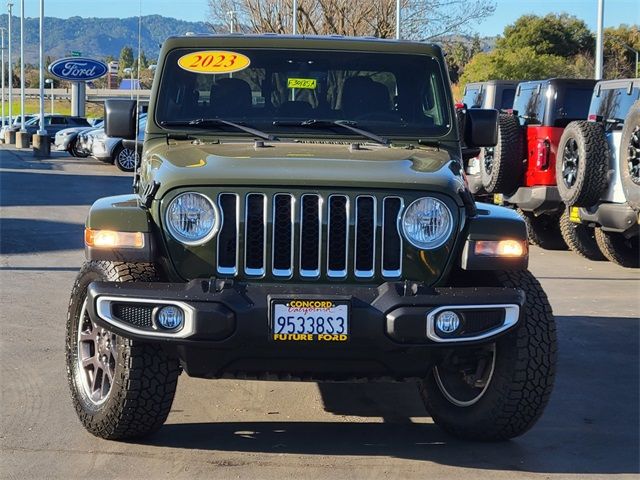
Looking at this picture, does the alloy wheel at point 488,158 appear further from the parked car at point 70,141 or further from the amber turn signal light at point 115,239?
the parked car at point 70,141

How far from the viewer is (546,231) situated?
15.5 m

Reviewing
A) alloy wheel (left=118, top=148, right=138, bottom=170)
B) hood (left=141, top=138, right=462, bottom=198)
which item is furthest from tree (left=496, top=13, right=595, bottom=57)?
hood (left=141, top=138, right=462, bottom=198)

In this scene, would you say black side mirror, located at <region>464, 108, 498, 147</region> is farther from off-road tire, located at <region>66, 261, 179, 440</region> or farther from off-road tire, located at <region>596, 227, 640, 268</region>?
off-road tire, located at <region>596, 227, 640, 268</region>

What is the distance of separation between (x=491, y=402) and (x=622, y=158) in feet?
20.0

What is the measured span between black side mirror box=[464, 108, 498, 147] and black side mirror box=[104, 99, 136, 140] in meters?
2.03

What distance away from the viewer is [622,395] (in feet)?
23.2

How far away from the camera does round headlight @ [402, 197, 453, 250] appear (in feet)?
18.1

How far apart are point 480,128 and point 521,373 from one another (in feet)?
6.34

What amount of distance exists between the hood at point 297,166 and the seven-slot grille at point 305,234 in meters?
0.08

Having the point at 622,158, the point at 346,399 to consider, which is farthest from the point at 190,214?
the point at 622,158

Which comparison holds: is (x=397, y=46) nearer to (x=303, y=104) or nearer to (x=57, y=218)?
(x=303, y=104)

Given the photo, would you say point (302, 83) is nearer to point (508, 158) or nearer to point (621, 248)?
point (621, 248)

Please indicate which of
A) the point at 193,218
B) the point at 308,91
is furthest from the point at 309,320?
the point at 308,91

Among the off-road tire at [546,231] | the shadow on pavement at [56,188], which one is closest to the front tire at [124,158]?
the shadow on pavement at [56,188]
